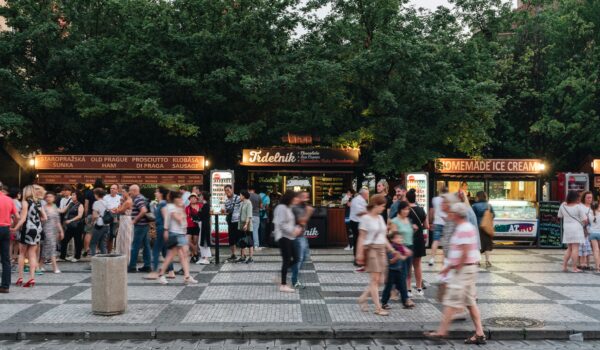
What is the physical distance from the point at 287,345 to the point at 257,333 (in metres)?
0.48

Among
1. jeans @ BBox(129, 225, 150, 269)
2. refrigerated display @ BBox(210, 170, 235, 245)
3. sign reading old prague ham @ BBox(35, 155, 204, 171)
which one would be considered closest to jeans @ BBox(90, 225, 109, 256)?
jeans @ BBox(129, 225, 150, 269)

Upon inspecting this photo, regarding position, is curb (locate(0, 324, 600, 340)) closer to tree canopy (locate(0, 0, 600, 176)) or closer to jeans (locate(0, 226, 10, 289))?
jeans (locate(0, 226, 10, 289))

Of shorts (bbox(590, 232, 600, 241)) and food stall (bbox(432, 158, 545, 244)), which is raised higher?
food stall (bbox(432, 158, 545, 244))

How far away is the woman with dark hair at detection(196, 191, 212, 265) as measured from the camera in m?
13.5

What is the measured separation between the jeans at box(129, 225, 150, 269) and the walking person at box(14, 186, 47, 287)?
192 centimetres

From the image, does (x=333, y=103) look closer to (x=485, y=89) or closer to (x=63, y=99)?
(x=485, y=89)

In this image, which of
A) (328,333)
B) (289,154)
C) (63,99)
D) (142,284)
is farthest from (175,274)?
(63,99)

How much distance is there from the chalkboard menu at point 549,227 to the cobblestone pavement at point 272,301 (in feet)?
17.3

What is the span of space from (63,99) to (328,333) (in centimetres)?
1696

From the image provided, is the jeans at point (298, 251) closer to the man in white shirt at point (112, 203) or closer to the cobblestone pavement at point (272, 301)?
the cobblestone pavement at point (272, 301)

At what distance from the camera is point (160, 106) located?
20.2 meters

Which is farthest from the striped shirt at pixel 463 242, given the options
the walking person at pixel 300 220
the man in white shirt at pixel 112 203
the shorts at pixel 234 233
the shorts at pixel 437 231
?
the man in white shirt at pixel 112 203

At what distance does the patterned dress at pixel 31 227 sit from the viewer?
10766mm

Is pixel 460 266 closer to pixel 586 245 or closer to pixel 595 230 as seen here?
pixel 595 230
